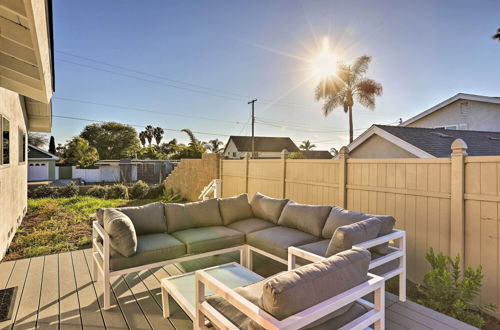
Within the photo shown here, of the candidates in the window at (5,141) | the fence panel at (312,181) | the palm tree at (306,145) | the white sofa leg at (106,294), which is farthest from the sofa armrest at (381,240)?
the palm tree at (306,145)

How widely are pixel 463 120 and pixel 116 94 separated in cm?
1711

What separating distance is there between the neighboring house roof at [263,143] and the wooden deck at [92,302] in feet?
85.4

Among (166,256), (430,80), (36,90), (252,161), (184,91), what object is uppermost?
(184,91)

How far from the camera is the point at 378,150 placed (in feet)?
26.2

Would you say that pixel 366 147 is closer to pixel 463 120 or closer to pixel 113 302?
pixel 463 120

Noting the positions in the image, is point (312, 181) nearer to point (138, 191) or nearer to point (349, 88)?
point (138, 191)

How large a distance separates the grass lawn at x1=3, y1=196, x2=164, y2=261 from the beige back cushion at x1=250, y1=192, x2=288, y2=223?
2.43 m

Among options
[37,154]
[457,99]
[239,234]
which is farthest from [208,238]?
[37,154]

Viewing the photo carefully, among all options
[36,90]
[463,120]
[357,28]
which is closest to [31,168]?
[36,90]

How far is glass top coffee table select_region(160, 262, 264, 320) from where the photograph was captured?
228cm

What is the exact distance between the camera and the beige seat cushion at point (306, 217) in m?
3.52

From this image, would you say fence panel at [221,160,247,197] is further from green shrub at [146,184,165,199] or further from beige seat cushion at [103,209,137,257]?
beige seat cushion at [103,209,137,257]

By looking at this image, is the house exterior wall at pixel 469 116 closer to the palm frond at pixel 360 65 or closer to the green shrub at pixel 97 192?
the palm frond at pixel 360 65

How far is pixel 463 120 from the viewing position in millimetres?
10016
